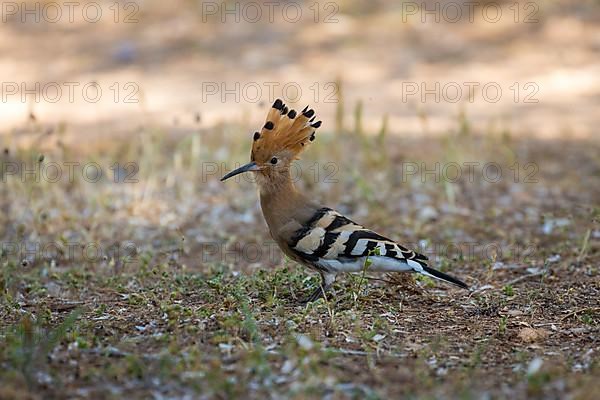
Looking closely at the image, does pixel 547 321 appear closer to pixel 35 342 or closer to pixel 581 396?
pixel 581 396

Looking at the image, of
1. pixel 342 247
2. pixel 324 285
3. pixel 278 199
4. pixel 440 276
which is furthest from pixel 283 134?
pixel 440 276

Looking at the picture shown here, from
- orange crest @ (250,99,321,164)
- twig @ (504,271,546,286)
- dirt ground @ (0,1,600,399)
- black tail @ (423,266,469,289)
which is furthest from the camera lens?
twig @ (504,271,546,286)

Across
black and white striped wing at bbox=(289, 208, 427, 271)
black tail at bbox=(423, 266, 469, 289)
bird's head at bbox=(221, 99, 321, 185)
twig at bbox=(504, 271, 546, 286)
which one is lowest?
twig at bbox=(504, 271, 546, 286)

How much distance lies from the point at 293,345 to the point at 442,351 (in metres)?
0.66

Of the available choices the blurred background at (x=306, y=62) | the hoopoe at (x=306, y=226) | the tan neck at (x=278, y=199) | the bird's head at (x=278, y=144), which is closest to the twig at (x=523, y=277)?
the hoopoe at (x=306, y=226)

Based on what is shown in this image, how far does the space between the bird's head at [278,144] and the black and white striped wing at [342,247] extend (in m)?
0.39

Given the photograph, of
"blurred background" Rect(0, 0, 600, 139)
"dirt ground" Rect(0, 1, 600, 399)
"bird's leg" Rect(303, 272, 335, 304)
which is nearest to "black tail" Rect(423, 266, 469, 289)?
"dirt ground" Rect(0, 1, 600, 399)

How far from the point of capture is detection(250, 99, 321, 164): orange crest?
4578 millimetres

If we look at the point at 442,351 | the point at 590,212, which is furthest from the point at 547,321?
the point at 590,212

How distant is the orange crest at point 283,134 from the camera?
4578 millimetres

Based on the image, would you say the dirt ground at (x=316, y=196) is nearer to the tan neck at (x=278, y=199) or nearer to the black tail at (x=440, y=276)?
the black tail at (x=440, y=276)

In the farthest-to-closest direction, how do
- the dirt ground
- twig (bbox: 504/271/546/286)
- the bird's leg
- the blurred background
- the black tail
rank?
the blurred background → twig (bbox: 504/271/546/286) → the bird's leg → the black tail → the dirt ground

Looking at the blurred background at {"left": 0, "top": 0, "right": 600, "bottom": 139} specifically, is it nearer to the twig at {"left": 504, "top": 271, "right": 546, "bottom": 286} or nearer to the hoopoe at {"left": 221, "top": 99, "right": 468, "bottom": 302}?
the twig at {"left": 504, "top": 271, "right": 546, "bottom": 286}

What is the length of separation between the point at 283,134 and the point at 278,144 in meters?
0.06
